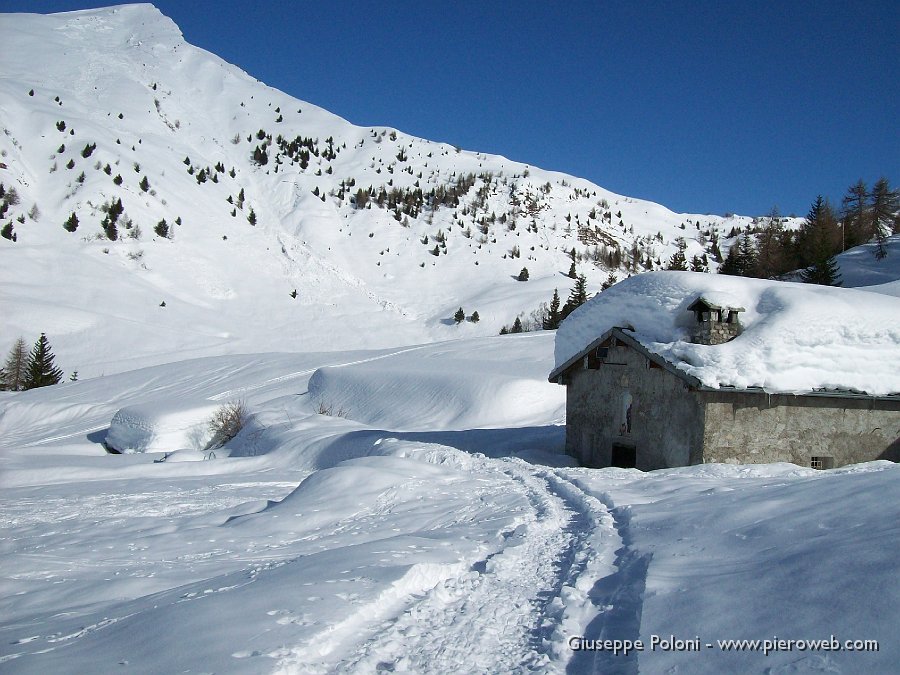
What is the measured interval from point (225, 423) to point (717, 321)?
64.2 ft

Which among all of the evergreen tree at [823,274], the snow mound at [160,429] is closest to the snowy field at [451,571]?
the snow mound at [160,429]

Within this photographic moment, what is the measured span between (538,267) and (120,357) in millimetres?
34071

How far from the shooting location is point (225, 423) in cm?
2602

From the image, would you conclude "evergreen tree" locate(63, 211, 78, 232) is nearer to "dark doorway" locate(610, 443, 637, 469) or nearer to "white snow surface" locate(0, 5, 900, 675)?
"white snow surface" locate(0, 5, 900, 675)

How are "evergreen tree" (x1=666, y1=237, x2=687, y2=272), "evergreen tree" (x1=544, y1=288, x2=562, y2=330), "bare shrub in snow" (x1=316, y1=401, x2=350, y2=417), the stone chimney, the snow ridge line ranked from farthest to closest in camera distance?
"evergreen tree" (x1=666, y1=237, x2=687, y2=272), "evergreen tree" (x1=544, y1=288, x2=562, y2=330), the snow ridge line, "bare shrub in snow" (x1=316, y1=401, x2=350, y2=417), the stone chimney

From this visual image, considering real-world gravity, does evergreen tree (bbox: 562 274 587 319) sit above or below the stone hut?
above

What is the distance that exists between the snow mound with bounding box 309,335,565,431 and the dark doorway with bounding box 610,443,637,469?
7227 mm

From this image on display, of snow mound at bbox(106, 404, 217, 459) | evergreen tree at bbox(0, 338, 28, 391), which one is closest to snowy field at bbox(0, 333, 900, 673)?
snow mound at bbox(106, 404, 217, 459)

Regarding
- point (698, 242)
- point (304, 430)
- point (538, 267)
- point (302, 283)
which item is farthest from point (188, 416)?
point (698, 242)

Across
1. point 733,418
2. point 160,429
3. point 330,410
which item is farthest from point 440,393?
point 733,418

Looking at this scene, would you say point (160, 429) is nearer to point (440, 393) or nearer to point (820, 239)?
point (440, 393)

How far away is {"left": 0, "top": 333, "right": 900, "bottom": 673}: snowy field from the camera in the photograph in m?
4.19

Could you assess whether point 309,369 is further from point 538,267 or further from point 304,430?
point 538,267

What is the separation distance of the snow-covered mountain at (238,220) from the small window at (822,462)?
1273 inches
